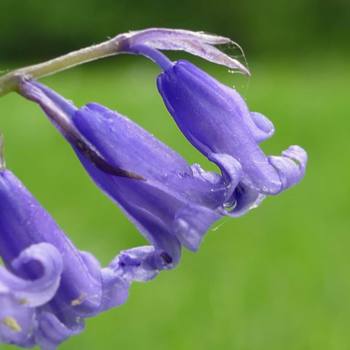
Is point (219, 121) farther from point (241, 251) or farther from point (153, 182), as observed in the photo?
point (241, 251)

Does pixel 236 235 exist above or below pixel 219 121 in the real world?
below

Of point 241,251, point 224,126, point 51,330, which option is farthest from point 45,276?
point 241,251

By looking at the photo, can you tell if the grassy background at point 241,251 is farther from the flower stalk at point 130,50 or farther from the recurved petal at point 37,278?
the recurved petal at point 37,278

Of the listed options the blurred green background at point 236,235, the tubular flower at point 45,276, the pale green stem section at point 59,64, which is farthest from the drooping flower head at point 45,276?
the blurred green background at point 236,235

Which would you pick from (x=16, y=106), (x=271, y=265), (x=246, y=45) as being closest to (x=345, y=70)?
(x=246, y=45)

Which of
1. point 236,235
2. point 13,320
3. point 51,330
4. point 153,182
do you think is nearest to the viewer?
point 13,320

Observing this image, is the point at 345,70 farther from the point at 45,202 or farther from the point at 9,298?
the point at 9,298

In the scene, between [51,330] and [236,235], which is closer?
[51,330]
